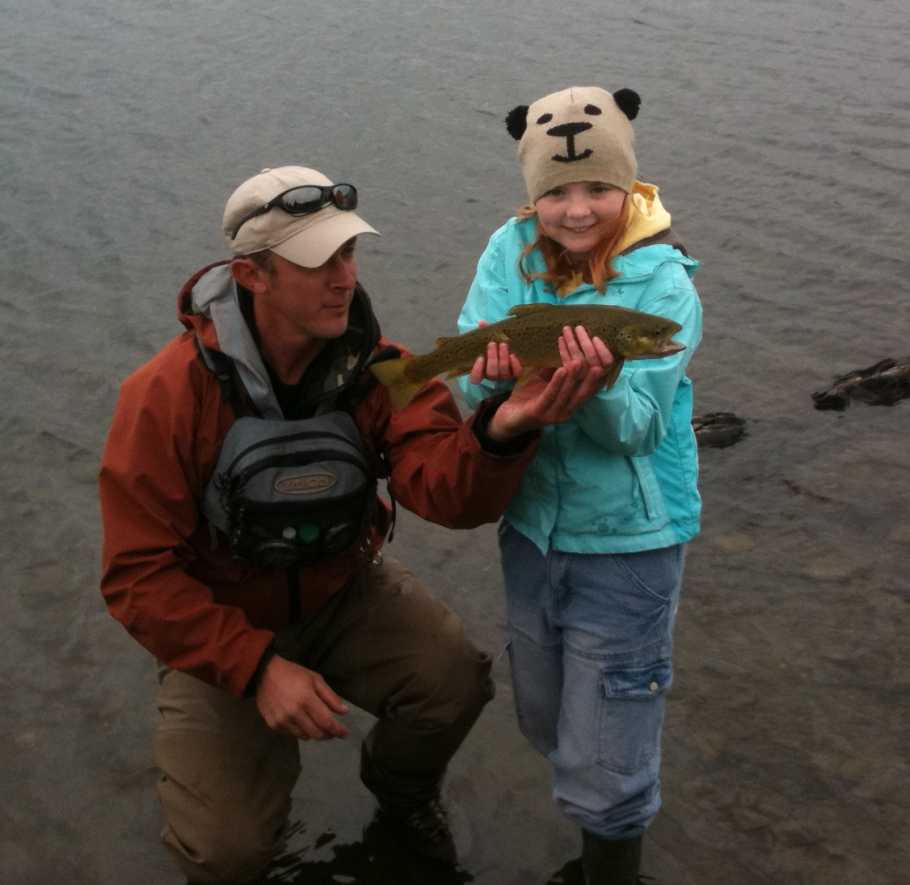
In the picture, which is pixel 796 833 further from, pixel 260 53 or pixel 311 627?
pixel 260 53

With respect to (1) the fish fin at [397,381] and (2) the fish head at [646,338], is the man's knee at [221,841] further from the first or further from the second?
(2) the fish head at [646,338]

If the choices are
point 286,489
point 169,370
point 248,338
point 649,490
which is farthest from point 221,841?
point 649,490

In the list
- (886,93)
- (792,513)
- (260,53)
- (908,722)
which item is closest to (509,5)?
(260,53)

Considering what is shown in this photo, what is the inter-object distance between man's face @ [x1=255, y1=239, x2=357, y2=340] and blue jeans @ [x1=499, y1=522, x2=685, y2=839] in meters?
1.04

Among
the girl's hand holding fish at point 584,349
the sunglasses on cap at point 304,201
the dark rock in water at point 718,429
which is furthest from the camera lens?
the dark rock in water at point 718,429

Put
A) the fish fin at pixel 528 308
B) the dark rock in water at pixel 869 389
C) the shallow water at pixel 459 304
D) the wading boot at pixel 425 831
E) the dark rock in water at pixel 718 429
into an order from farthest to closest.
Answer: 1. the dark rock in water at pixel 869 389
2. the dark rock in water at pixel 718 429
3. the shallow water at pixel 459 304
4. the wading boot at pixel 425 831
5. the fish fin at pixel 528 308

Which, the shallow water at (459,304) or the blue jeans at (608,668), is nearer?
the blue jeans at (608,668)

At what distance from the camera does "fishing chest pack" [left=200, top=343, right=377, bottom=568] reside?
441cm

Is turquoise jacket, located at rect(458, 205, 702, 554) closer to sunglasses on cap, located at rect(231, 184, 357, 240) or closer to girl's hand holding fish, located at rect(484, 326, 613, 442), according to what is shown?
girl's hand holding fish, located at rect(484, 326, 613, 442)

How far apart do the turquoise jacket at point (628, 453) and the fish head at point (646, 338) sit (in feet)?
0.58

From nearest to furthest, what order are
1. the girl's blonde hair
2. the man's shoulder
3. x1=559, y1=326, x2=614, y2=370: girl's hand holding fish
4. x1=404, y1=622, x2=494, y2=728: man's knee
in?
x1=559, y1=326, x2=614, y2=370: girl's hand holding fish < the girl's blonde hair < the man's shoulder < x1=404, y1=622, x2=494, y2=728: man's knee

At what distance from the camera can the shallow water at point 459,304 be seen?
5.52 meters

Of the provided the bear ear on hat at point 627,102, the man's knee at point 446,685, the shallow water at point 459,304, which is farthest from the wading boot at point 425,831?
the bear ear on hat at point 627,102

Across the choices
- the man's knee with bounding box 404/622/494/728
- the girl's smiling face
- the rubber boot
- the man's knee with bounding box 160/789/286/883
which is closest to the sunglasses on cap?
the girl's smiling face
